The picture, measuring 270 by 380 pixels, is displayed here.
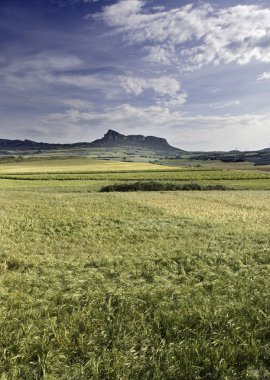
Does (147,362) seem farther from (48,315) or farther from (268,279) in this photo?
(268,279)

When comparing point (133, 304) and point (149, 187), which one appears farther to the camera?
point (149, 187)

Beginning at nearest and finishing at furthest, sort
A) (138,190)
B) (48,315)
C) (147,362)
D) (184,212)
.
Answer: (147,362) < (48,315) < (184,212) < (138,190)

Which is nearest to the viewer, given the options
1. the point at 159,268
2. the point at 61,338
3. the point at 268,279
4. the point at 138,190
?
the point at 61,338

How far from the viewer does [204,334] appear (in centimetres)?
978

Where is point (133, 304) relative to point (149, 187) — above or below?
above

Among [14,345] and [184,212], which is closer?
[14,345]

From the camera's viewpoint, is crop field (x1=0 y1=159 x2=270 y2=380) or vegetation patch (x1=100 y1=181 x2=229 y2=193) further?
vegetation patch (x1=100 y1=181 x2=229 y2=193)

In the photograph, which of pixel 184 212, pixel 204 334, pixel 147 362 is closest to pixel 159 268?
pixel 204 334

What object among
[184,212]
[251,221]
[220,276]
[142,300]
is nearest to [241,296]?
[220,276]

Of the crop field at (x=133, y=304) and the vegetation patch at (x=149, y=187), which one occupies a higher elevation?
the crop field at (x=133, y=304)

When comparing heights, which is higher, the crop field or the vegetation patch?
the crop field

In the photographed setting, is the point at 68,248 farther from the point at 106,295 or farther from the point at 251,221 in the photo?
the point at 251,221

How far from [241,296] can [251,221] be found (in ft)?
58.9

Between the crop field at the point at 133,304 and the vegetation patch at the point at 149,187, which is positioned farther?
the vegetation patch at the point at 149,187
